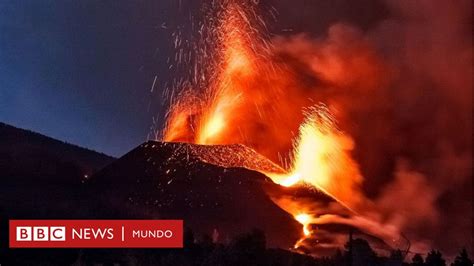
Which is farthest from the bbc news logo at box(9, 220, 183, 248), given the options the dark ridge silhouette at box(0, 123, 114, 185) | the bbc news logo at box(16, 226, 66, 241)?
the dark ridge silhouette at box(0, 123, 114, 185)

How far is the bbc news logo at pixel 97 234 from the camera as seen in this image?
39.7 meters

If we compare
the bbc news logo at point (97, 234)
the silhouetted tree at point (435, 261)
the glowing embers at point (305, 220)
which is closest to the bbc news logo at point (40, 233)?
the bbc news logo at point (97, 234)

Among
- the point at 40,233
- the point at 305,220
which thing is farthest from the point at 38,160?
the point at 40,233

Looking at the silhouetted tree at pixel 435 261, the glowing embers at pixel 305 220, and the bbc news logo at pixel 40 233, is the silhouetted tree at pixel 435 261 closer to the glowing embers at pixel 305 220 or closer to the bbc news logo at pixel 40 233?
the bbc news logo at pixel 40 233

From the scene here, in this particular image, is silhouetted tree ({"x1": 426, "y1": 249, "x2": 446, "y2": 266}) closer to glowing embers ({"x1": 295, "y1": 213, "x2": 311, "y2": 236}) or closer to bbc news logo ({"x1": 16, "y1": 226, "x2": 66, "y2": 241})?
bbc news logo ({"x1": 16, "y1": 226, "x2": 66, "y2": 241})

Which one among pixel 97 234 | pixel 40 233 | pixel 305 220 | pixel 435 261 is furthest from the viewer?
pixel 305 220

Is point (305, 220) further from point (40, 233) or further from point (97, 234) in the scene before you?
point (97, 234)

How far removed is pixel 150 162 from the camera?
325 ft

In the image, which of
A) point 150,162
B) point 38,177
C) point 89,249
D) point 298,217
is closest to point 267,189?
point 298,217

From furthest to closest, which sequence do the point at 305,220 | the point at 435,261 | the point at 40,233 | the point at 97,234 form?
the point at 305,220 → the point at 435,261 → the point at 40,233 → the point at 97,234

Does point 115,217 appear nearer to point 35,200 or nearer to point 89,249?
point 35,200

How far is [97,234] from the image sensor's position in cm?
4169

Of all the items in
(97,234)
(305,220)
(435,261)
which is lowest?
(435,261)

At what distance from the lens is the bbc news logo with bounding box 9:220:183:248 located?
39697mm
